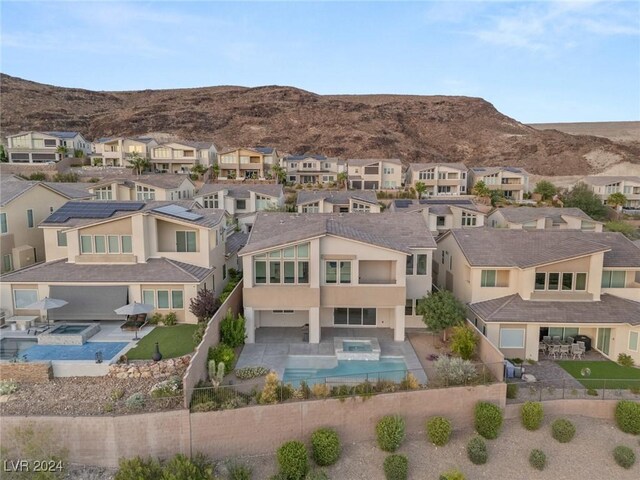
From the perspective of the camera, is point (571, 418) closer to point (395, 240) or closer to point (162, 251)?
point (395, 240)

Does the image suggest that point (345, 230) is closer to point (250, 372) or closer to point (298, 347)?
point (298, 347)

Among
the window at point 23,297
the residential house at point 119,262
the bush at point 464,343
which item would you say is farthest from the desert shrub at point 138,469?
the bush at point 464,343

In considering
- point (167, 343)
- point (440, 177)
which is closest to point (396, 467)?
point (167, 343)

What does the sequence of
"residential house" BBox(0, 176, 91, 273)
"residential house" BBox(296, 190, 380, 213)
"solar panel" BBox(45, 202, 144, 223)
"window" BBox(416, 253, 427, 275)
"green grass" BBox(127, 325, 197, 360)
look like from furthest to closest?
"residential house" BBox(296, 190, 380, 213), "residential house" BBox(0, 176, 91, 273), "solar panel" BBox(45, 202, 144, 223), "window" BBox(416, 253, 427, 275), "green grass" BBox(127, 325, 197, 360)

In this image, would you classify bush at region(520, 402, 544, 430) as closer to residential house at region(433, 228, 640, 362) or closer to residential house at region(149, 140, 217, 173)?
residential house at region(433, 228, 640, 362)

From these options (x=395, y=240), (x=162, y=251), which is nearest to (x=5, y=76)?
(x=162, y=251)

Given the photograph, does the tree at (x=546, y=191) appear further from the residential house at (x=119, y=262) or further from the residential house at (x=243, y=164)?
the residential house at (x=119, y=262)

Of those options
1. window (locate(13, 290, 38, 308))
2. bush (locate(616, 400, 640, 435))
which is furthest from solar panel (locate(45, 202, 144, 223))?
bush (locate(616, 400, 640, 435))
